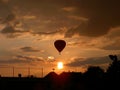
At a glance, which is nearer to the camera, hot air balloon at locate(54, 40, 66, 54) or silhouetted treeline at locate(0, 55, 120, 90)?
silhouetted treeline at locate(0, 55, 120, 90)

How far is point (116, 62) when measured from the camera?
65875 mm

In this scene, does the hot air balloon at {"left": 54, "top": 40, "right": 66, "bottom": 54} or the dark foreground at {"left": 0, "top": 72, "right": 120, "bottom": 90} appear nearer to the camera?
the dark foreground at {"left": 0, "top": 72, "right": 120, "bottom": 90}

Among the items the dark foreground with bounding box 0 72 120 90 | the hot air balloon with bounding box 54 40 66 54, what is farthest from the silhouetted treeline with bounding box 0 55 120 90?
the hot air balloon with bounding box 54 40 66 54

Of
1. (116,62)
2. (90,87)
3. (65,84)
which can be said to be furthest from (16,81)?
(116,62)

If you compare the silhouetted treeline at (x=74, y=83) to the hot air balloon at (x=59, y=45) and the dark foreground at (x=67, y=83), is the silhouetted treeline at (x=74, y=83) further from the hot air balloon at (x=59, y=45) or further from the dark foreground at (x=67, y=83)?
the hot air balloon at (x=59, y=45)

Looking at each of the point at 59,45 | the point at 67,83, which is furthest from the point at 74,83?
the point at 59,45

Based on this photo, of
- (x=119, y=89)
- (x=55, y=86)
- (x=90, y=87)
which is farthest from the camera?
(x=55, y=86)

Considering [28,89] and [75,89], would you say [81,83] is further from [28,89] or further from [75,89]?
[28,89]

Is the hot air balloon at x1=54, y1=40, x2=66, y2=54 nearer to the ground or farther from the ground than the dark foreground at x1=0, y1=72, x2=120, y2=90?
farther from the ground

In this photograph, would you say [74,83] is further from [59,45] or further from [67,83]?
[59,45]

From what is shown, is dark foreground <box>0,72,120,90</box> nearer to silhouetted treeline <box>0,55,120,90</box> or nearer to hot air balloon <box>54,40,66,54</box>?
silhouetted treeline <box>0,55,120,90</box>

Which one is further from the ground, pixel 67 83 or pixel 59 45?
pixel 59 45

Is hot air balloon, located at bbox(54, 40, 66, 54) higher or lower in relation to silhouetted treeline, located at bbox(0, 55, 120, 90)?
higher

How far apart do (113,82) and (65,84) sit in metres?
8.85
